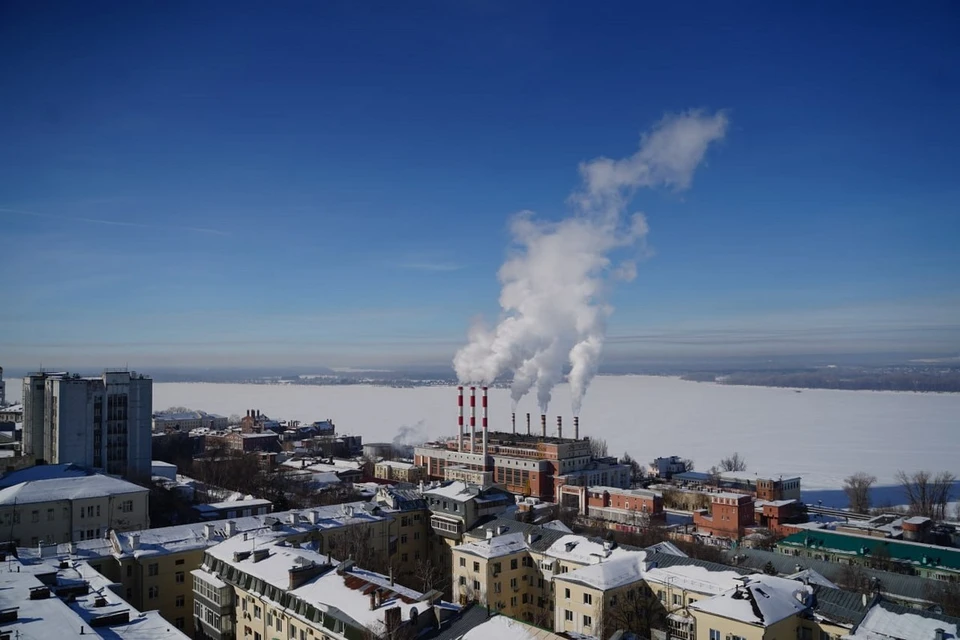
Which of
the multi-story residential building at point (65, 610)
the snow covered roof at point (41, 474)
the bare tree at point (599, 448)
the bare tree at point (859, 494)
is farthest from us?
the bare tree at point (599, 448)

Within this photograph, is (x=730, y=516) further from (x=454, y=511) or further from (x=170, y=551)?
(x=170, y=551)

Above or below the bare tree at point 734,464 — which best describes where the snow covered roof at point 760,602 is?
above

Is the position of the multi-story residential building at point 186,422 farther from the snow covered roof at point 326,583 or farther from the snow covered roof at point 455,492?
the snow covered roof at point 326,583

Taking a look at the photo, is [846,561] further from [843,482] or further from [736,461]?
[736,461]

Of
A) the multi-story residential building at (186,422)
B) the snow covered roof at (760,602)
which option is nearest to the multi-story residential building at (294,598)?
the snow covered roof at (760,602)

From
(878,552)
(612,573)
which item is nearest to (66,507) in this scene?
(612,573)

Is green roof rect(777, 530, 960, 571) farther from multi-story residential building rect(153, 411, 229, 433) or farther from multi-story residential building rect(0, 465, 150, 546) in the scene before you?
multi-story residential building rect(153, 411, 229, 433)

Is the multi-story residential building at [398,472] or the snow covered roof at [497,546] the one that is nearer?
the snow covered roof at [497,546]
